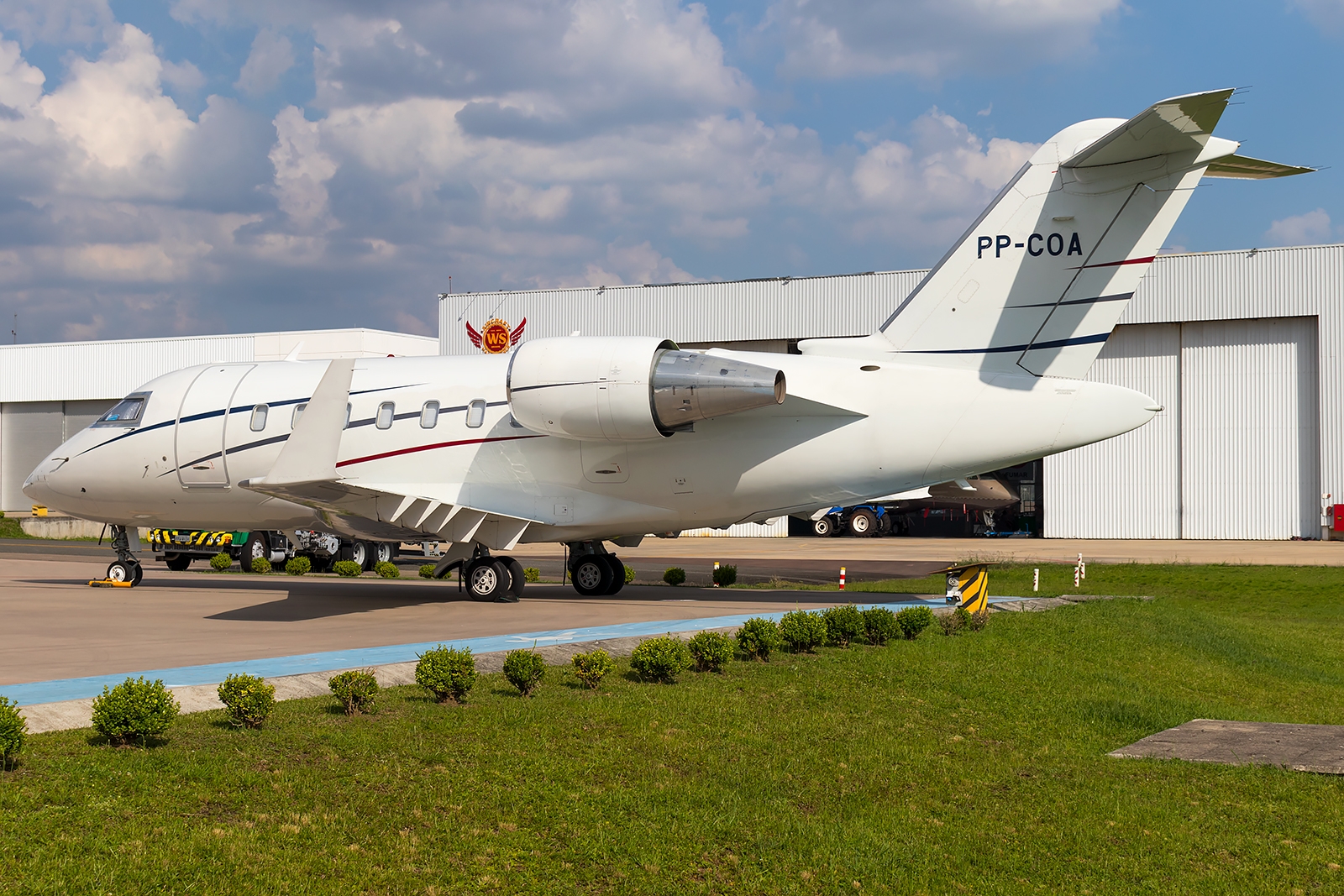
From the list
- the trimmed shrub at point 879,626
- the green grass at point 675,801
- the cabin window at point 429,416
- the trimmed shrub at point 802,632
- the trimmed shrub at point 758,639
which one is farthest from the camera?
the cabin window at point 429,416

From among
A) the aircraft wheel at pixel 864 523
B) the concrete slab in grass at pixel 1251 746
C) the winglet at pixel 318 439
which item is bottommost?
the concrete slab in grass at pixel 1251 746

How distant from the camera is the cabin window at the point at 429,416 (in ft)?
68.8

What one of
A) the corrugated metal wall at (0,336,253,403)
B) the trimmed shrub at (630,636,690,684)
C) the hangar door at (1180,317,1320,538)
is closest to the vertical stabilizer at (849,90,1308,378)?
the trimmed shrub at (630,636,690,684)

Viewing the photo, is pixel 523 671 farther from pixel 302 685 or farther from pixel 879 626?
pixel 879 626

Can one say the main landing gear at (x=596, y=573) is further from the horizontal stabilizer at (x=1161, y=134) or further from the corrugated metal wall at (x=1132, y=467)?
the corrugated metal wall at (x=1132, y=467)

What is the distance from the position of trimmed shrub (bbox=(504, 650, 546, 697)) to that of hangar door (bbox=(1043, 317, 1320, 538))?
40.3 metres

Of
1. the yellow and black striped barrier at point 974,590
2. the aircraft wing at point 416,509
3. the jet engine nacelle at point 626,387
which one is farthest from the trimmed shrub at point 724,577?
→ the yellow and black striped barrier at point 974,590

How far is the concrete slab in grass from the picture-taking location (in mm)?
9508

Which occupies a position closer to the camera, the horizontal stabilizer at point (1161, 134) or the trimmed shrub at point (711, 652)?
the trimmed shrub at point (711, 652)

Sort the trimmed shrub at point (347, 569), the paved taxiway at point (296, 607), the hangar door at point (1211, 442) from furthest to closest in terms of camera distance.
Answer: the hangar door at point (1211, 442), the trimmed shrub at point (347, 569), the paved taxiway at point (296, 607)

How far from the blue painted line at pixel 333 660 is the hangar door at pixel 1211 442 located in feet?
114

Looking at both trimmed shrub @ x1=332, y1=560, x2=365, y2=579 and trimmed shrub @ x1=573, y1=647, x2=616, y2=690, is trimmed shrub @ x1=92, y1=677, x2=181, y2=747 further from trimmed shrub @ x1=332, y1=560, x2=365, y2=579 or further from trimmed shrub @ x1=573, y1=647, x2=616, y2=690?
trimmed shrub @ x1=332, y1=560, x2=365, y2=579

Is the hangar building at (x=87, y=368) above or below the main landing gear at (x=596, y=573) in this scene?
above

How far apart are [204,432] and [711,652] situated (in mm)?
14064
